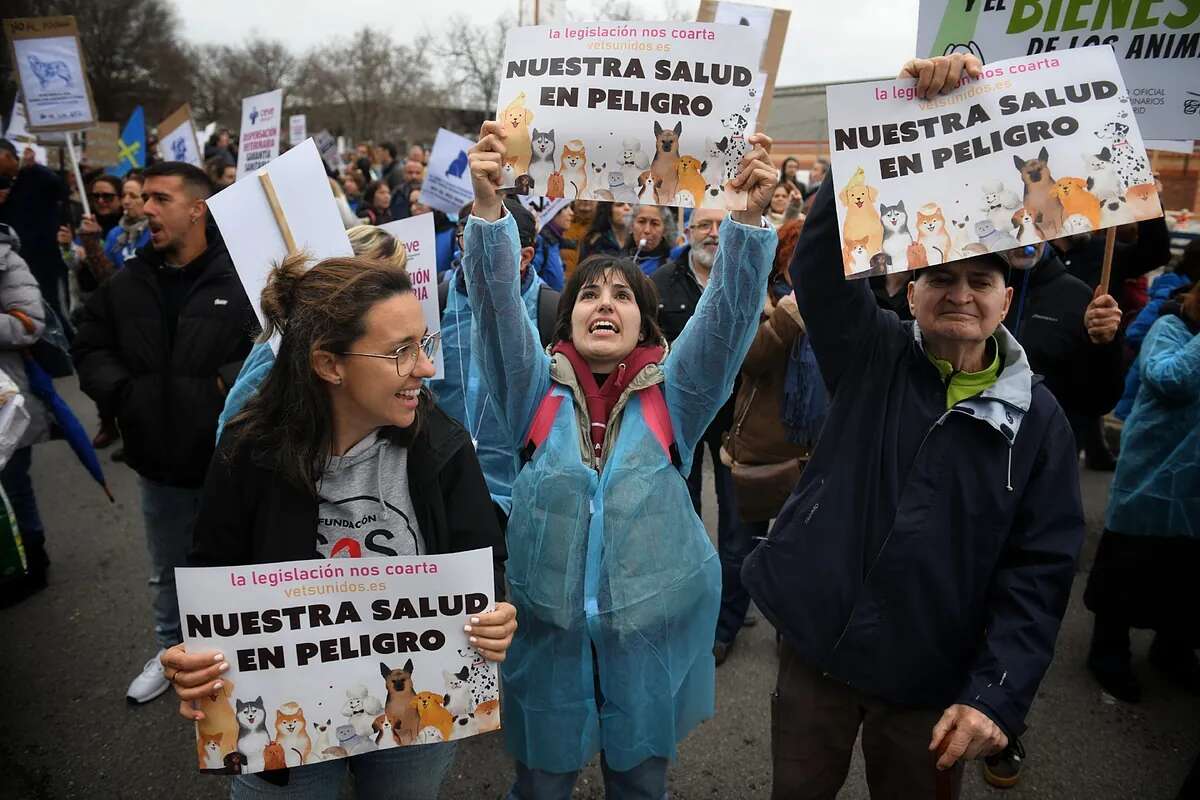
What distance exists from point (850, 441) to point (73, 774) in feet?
9.87

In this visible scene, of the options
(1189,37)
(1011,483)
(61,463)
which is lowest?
(61,463)

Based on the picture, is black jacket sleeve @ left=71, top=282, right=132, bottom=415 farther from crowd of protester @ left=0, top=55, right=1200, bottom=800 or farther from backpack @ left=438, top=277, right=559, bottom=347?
backpack @ left=438, top=277, right=559, bottom=347

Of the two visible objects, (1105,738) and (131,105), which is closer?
(1105,738)

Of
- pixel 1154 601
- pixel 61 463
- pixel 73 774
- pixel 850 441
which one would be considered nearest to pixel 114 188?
pixel 61 463

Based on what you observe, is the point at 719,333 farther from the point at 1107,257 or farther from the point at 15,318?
the point at 15,318

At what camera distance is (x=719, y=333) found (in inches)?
83.5

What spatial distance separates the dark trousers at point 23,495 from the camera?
4.17 m

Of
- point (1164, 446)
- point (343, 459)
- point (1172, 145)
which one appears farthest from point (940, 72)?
point (1164, 446)

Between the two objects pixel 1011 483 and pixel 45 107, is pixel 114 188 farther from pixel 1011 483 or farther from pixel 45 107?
pixel 1011 483

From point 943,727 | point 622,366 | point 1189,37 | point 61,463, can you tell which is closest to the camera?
point 943,727

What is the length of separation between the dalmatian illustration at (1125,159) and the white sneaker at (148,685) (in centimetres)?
371

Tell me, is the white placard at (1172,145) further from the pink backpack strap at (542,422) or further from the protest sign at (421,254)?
the protest sign at (421,254)

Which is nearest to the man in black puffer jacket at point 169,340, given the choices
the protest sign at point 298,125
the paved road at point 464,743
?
the paved road at point 464,743

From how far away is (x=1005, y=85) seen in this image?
6.03ft
